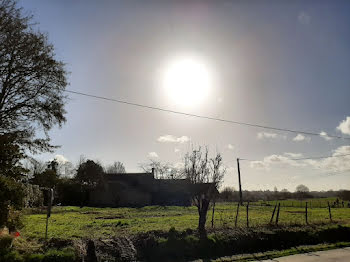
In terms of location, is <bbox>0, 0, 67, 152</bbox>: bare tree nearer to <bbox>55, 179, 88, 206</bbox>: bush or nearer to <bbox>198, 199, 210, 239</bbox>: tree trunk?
<bbox>198, 199, 210, 239</bbox>: tree trunk

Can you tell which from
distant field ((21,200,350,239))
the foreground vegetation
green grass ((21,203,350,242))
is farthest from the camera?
distant field ((21,200,350,239))

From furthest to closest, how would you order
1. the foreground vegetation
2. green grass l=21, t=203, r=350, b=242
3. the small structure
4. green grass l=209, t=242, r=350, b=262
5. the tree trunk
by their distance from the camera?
1. the small structure
2. green grass l=21, t=203, r=350, b=242
3. the tree trunk
4. green grass l=209, t=242, r=350, b=262
5. the foreground vegetation

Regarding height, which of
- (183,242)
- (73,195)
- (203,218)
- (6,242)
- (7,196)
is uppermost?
(7,196)

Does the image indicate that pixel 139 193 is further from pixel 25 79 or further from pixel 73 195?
pixel 25 79

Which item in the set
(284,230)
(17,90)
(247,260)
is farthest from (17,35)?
(284,230)

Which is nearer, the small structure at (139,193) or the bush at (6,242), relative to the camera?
the bush at (6,242)

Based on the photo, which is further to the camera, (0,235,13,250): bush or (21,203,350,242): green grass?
(21,203,350,242): green grass

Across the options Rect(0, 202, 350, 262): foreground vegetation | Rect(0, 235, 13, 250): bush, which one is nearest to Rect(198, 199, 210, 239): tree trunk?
Rect(0, 202, 350, 262): foreground vegetation

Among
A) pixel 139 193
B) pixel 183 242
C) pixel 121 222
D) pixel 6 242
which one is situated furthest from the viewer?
pixel 139 193

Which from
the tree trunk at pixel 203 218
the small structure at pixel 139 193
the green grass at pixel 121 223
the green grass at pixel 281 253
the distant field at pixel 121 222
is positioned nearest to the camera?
the green grass at pixel 281 253

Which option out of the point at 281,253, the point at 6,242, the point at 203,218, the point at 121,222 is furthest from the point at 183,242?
the point at 121,222

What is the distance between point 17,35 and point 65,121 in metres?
4.83

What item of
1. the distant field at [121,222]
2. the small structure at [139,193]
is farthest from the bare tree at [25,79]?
the small structure at [139,193]

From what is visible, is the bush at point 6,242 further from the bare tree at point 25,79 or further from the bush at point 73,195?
the bush at point 73,195
